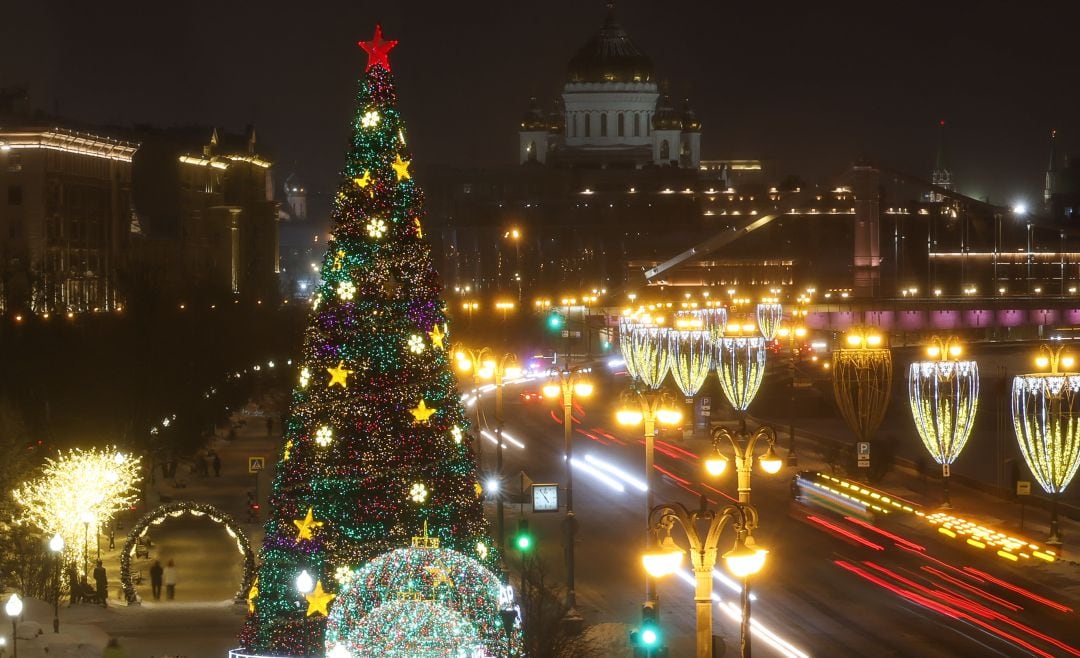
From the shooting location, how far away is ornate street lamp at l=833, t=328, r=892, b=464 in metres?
41.0

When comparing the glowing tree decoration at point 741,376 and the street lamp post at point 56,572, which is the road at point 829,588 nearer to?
the street lamp post at point 56,572

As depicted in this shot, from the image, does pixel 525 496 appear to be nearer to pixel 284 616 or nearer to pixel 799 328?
pixel 284 616

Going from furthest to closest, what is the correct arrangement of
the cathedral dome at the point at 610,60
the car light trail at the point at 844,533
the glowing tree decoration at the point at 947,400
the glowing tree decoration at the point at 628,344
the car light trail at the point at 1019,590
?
the cathedral dome at the point at 610,60, the glowing tree decoration at the point at 628,344, the glowing tree decoration at the point at 947,400, the car light trail at the point at 844,533, the car light trail at the point at 1019,590

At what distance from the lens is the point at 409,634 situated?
585 inches

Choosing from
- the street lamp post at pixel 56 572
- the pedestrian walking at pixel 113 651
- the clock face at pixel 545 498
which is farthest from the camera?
the clock face at pixel 545 498

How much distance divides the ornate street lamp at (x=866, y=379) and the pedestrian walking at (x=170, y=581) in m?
16.8

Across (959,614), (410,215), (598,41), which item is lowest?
(959,614)

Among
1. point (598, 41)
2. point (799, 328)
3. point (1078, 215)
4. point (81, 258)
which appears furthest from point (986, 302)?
point (1078, 215)

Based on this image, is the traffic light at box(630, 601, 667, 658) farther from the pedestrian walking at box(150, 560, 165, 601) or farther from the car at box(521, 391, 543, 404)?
the car at box(521, 391, 543, 404)

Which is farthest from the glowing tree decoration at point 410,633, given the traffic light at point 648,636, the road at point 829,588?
the road at point 829,588

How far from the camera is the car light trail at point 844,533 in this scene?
1249 inches

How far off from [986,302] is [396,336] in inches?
2392

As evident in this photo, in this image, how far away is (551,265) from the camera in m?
118

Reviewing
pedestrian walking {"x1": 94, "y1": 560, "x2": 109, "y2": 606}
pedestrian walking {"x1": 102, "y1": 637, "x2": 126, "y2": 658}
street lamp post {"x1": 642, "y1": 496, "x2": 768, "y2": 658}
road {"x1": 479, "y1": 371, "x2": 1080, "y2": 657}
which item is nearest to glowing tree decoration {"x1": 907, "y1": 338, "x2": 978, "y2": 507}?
road {"x1": 479, "y1": 371, "x2": 1080, "y2": 657}
